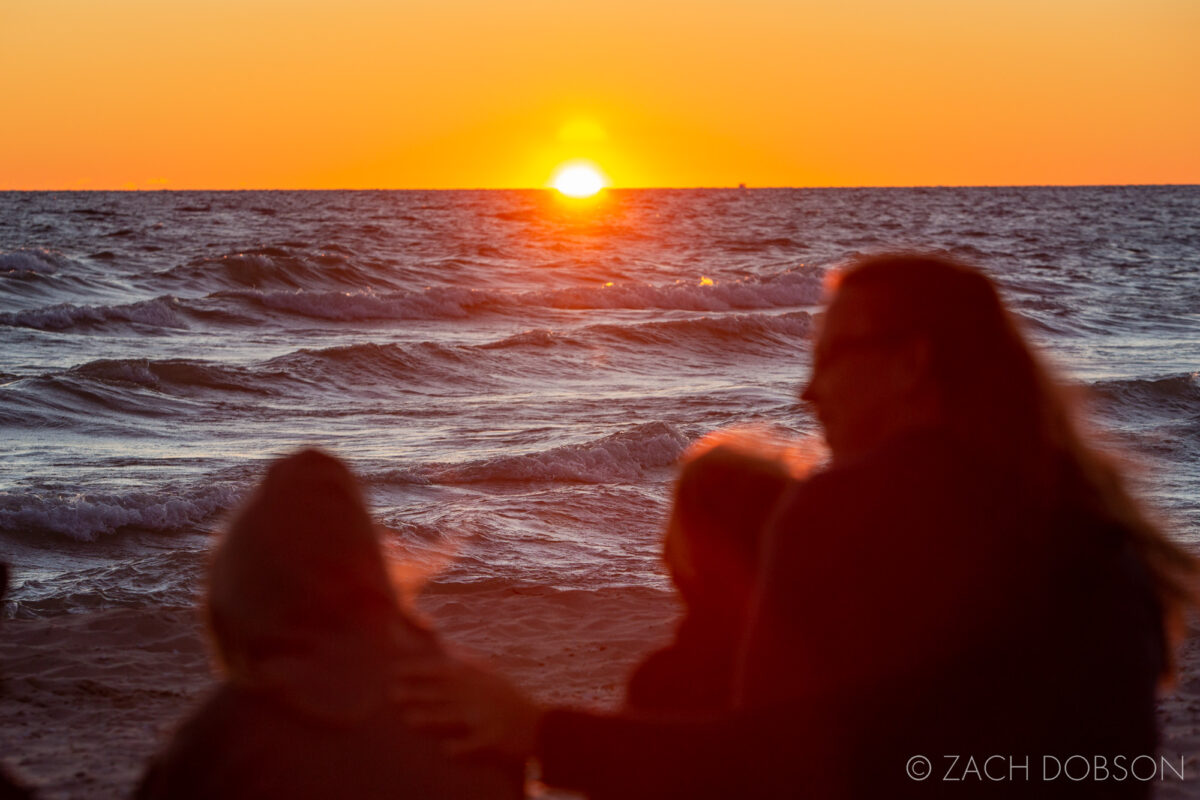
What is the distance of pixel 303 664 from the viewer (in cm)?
164

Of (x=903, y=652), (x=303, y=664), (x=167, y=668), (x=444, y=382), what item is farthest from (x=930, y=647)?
(x=444, y=382)

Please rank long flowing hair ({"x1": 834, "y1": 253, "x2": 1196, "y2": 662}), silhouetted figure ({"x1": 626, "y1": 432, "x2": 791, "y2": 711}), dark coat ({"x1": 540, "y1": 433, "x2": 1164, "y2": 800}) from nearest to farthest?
dark coat ({"x1": 540, "y1": 433, "x2": 1164, "y2": 800}) < long flowing hair ({"x1": 834, "y1": 253, "x2": 1196, "y2": 662}) < silhouetted figure ({"x1": 626, "y1": 432, "x2": 791, "y2": 711})

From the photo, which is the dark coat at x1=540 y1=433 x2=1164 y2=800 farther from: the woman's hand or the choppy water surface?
the choppy water surface

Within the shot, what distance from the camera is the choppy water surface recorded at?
26.0 feet

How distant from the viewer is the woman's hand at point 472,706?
1.55m

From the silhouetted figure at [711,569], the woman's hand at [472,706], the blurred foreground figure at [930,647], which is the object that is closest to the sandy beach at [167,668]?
the silhouetted figure at [711,569]

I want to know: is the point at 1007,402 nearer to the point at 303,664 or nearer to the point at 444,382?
the point at 303,664

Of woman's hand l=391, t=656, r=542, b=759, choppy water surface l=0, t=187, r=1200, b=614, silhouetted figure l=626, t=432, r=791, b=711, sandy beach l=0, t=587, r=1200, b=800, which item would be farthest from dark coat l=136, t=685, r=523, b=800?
sandy beach l=0, t=587, r=1200, b=800

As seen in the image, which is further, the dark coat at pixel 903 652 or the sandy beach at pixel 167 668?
the sandy beach at pixel 167 668

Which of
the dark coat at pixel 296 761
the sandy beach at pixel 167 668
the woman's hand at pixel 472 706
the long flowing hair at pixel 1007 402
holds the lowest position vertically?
the sandy beach at pixel 167 668

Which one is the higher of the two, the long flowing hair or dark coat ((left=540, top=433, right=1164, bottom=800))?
the long flowing hair

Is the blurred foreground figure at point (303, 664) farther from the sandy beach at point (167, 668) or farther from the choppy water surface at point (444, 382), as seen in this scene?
the sandy beach at point (167, 668)

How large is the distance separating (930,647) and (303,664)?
2.81ft

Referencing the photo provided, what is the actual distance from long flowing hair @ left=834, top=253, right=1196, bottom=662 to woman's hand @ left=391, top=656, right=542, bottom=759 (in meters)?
0.70
